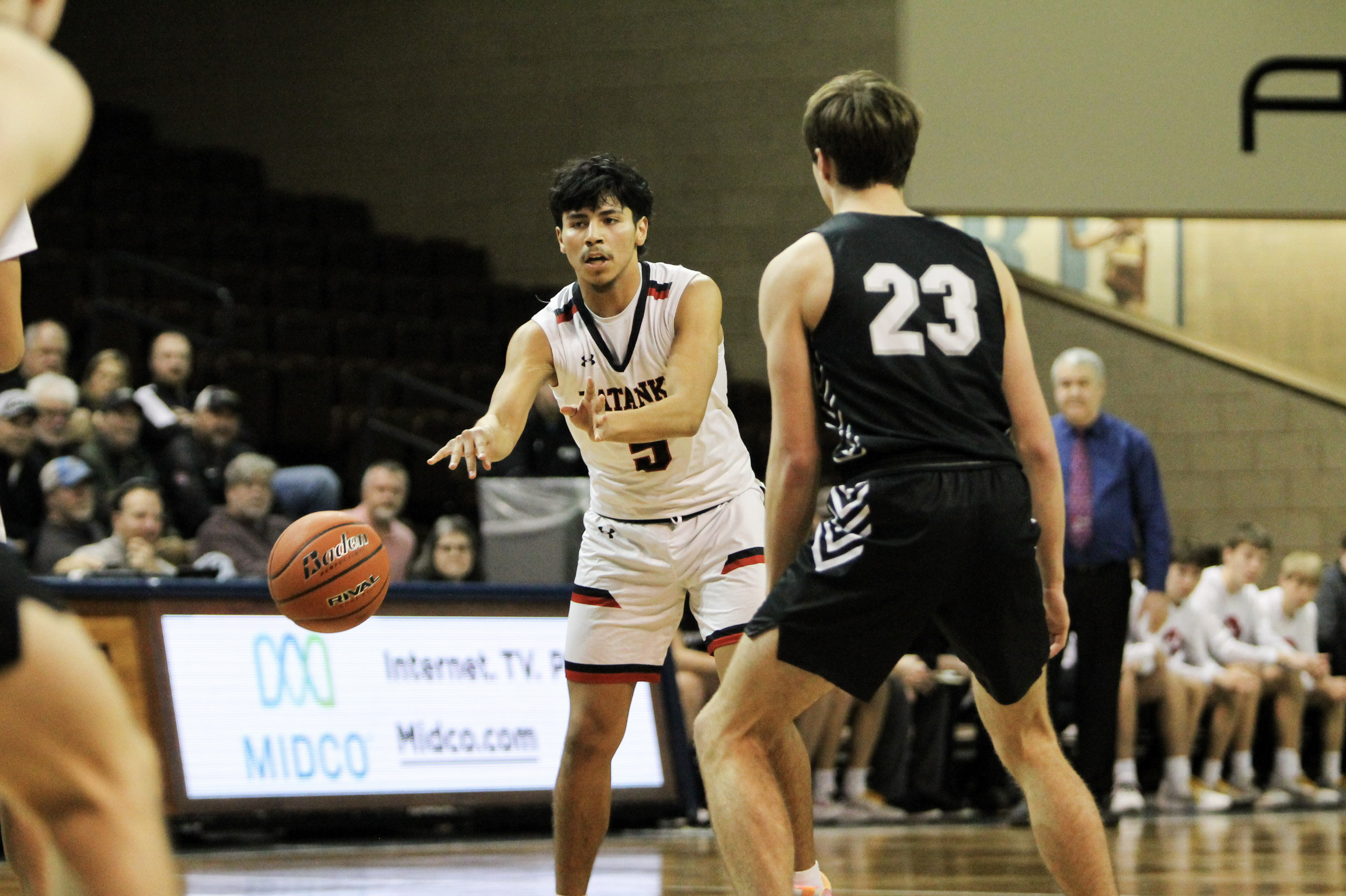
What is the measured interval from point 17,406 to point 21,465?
283 millimetres

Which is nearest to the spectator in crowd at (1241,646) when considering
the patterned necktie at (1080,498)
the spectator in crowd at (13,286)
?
the patterned necktie at (1080,498)

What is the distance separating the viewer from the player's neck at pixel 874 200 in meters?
3.47

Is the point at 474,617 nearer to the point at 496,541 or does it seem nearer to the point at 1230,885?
the point at 496,541

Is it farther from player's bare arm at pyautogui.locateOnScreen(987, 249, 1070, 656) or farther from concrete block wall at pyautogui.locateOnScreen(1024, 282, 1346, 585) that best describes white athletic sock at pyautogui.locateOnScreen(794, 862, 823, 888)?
concrete block wall at pyautogui.locateOnScreen(1024, 282, 1346, 585)

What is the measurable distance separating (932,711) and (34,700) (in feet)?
25.2

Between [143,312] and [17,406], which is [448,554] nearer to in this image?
[17,406]

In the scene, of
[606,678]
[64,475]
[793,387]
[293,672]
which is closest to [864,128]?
[793,387]

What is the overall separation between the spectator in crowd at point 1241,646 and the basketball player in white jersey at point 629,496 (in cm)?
627

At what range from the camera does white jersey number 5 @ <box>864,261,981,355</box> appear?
3.34m

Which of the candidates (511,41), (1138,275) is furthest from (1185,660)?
(511,41)

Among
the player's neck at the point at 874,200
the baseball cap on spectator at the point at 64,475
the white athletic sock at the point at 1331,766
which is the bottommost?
the white athletic sock at the point at 1331,766

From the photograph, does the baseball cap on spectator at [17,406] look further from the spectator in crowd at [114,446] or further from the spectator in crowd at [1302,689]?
the spectator in crowd at [1302,689]

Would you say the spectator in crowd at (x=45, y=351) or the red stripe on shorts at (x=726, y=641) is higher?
the spectator in crowd at (x=45, y=351)

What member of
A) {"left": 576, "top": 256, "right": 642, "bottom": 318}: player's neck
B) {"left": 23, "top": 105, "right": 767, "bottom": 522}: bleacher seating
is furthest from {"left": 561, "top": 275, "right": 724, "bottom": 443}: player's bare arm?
{"left": 23, "top": 105, "right": 767, "bottom": 522}: bleacher seating
